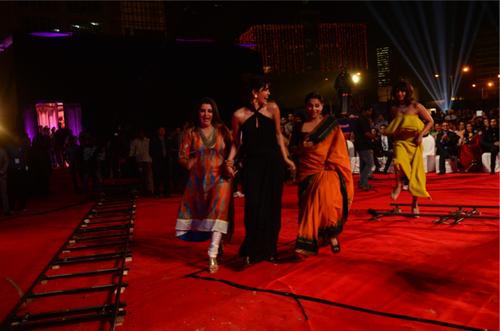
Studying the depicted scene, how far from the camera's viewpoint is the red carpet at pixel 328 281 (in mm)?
3066

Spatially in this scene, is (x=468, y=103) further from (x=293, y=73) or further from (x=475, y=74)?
(x=475, y=74)

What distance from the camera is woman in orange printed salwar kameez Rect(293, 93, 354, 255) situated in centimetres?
452

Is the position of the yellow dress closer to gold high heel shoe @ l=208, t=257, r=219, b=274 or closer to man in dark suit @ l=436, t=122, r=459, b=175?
gold high heel shoe @ l=208, t=257, r=219, b=274

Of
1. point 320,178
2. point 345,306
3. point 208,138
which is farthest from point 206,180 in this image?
point 345,306

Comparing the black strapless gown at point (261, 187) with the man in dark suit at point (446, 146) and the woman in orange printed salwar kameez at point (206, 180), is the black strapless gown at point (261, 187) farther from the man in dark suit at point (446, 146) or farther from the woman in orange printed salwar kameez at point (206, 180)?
the man in dark suit at point (446, 146)

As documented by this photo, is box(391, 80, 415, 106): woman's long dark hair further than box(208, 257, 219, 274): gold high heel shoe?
Yes

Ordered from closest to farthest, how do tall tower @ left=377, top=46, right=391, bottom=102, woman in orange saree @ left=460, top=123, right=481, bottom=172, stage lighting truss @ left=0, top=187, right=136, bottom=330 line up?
stage lighting truss @ left=0, top=187, right=136, bottom=330, woman in orange saree @ left=460, top=123, right=481, bottom=172, tall tower @ left=377, top=46, right=391, bottom=102

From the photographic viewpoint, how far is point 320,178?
455 centimetres

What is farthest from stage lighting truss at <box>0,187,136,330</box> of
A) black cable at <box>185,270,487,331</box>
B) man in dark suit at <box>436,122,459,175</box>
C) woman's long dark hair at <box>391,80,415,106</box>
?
man in dark suit at <box>436,122,459,175</box>

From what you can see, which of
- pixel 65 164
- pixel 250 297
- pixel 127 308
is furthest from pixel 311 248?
pixel 65 164

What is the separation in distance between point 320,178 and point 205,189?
1148mm

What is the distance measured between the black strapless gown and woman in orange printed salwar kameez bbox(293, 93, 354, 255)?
0.33m

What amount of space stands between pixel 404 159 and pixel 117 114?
52.0 ft

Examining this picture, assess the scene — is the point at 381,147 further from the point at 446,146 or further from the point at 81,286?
the point at 81,286
